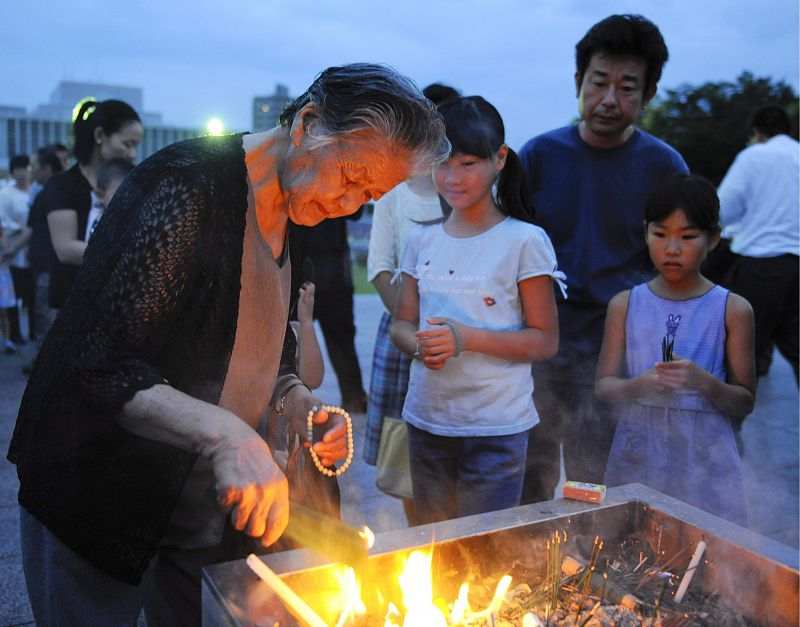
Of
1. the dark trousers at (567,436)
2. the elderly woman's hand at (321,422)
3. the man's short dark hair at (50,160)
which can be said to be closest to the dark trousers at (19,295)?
the man's short dark hair at (50,160)

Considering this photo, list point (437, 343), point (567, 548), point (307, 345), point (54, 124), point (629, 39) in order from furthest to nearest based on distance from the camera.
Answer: point (54, 124), point (307, 345), point (629, 39), point (437, 343), point (567, 548)

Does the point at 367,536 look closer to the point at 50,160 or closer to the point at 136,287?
the point at 136,287

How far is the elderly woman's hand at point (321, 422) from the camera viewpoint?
1.70 metres

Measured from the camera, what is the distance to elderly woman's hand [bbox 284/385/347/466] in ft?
5.58

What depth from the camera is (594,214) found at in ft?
9.79

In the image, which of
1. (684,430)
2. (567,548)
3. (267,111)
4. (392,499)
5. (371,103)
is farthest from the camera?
(267,111)

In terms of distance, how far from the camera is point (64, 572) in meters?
1.56

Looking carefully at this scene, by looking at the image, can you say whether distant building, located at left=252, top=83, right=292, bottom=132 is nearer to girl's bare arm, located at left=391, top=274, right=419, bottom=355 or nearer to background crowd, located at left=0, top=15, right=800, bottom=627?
background crowd, located at left=0, top=15, right=800, bottom=627

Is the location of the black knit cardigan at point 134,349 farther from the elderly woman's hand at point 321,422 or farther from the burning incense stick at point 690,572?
the burning incense stick at point 690,572

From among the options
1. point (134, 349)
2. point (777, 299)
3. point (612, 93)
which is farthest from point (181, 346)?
point (777, 299)

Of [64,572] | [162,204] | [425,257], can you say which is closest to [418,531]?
[64,572]

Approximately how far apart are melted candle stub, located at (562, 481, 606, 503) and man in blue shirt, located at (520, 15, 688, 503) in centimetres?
107

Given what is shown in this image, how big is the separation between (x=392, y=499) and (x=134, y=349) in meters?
2.90

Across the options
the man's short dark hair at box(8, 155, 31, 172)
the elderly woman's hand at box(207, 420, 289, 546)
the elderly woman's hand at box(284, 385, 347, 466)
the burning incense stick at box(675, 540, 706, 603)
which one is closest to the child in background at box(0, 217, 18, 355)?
the man's short dark hair at box(8, 155, 31, 172)
